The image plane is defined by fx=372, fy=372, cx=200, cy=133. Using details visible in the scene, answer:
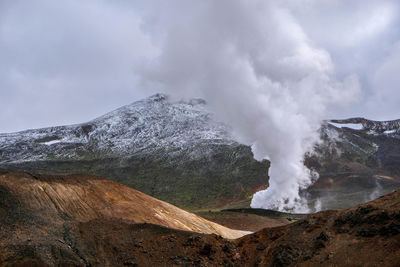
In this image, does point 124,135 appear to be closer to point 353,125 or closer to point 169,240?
point 353,125

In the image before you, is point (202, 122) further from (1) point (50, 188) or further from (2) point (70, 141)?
(1) point (50, 188)

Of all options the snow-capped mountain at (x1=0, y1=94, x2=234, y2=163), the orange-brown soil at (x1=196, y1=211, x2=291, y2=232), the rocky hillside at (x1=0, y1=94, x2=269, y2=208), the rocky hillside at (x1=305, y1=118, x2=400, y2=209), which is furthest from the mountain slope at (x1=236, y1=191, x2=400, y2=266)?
the snow-capped mountain at (x1=0, y1=94, x2=234, y2=163)

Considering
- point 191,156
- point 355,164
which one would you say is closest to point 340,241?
point 355,164

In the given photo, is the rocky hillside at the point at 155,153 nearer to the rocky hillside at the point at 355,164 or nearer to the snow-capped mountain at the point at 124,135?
the snow-capped mountain at the point at 124,135

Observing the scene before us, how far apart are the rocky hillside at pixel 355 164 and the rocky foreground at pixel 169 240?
50.4 m

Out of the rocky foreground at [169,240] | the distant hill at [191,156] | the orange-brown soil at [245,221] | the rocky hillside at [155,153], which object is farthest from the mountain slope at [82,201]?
the rocky hillside at [155,153]

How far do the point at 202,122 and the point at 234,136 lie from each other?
28.5 metres

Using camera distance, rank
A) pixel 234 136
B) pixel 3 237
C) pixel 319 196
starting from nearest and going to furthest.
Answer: pixel 3 237, pixel 319 196, pixel 234 136

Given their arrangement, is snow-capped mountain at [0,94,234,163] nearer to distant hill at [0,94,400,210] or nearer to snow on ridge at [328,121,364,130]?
distant hill at [0,94,400,210]

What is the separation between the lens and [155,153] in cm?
14262

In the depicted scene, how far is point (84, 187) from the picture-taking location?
33.7 meters

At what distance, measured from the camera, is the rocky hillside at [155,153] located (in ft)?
354

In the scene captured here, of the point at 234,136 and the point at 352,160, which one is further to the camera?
the point at 234,136

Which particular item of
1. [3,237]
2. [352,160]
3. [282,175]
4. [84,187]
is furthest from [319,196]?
[3,237]
